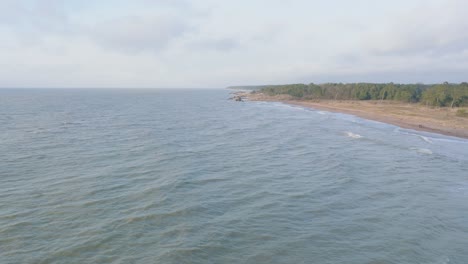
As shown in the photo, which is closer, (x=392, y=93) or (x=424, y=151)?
(x=424, y=151)

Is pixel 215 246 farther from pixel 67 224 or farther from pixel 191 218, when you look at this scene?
pixel 67 224

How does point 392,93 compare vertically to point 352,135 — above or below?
above

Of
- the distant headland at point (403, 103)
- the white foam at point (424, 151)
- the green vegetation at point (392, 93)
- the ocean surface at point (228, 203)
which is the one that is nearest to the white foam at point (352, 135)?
the ocean surface at point (228, 203)

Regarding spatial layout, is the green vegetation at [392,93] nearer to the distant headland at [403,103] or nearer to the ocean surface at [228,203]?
the distant headland at [403,103]

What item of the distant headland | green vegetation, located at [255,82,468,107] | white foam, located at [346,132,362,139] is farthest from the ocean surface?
green vegetation, located at [255,82,468,107]

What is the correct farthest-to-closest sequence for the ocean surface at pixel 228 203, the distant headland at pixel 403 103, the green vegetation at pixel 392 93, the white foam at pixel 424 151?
the green vegetation at pixel 392 93, the distant headland at pixel 403 103, the white foam at pixel 424 151, the ocean surface at pixel 228 203

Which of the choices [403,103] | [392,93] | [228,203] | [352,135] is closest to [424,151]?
[352,135]

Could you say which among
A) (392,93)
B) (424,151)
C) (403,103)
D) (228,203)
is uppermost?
(392,93)

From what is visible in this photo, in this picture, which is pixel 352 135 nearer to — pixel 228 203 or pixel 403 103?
pixel 228 203

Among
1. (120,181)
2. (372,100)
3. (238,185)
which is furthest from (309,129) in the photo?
(372,100)
